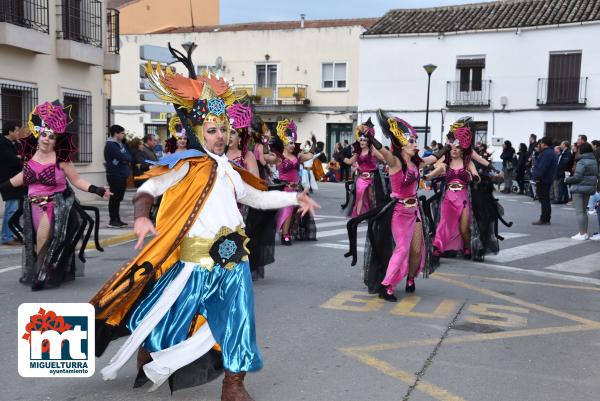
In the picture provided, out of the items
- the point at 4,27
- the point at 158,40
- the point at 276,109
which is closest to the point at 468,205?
the point at 4,27

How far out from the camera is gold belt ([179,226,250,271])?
421 centimetres

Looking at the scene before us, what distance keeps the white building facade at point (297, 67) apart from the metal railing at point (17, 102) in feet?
60.6

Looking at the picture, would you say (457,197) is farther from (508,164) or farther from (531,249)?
(508,164)

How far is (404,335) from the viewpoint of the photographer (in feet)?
19.4

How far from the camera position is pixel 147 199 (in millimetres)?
4086

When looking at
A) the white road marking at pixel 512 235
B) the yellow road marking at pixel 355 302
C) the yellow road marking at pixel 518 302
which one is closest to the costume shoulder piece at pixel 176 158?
the yellow road marking at pixel 355 302

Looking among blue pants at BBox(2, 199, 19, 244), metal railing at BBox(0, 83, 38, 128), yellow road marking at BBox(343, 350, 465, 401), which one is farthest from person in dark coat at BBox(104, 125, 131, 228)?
yellow road marking at BBox(343, 350, 465, 401)

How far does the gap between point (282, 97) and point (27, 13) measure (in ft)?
71.2

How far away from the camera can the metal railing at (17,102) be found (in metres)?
15.1

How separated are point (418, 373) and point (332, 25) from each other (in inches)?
1357

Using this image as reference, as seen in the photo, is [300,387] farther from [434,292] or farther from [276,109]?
[276,109]

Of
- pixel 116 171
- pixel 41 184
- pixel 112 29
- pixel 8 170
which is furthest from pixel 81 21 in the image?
pixel 41 184

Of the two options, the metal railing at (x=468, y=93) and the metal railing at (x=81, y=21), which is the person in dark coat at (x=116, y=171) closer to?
the metal railing at (x=81, y=21)

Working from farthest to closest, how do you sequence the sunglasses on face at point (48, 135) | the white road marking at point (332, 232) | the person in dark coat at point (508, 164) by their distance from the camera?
1. the person in dark coat at point (508, 164)
2. the white road marking at point (332, 232)
3. the sunglasses on face at point (48, 135)
